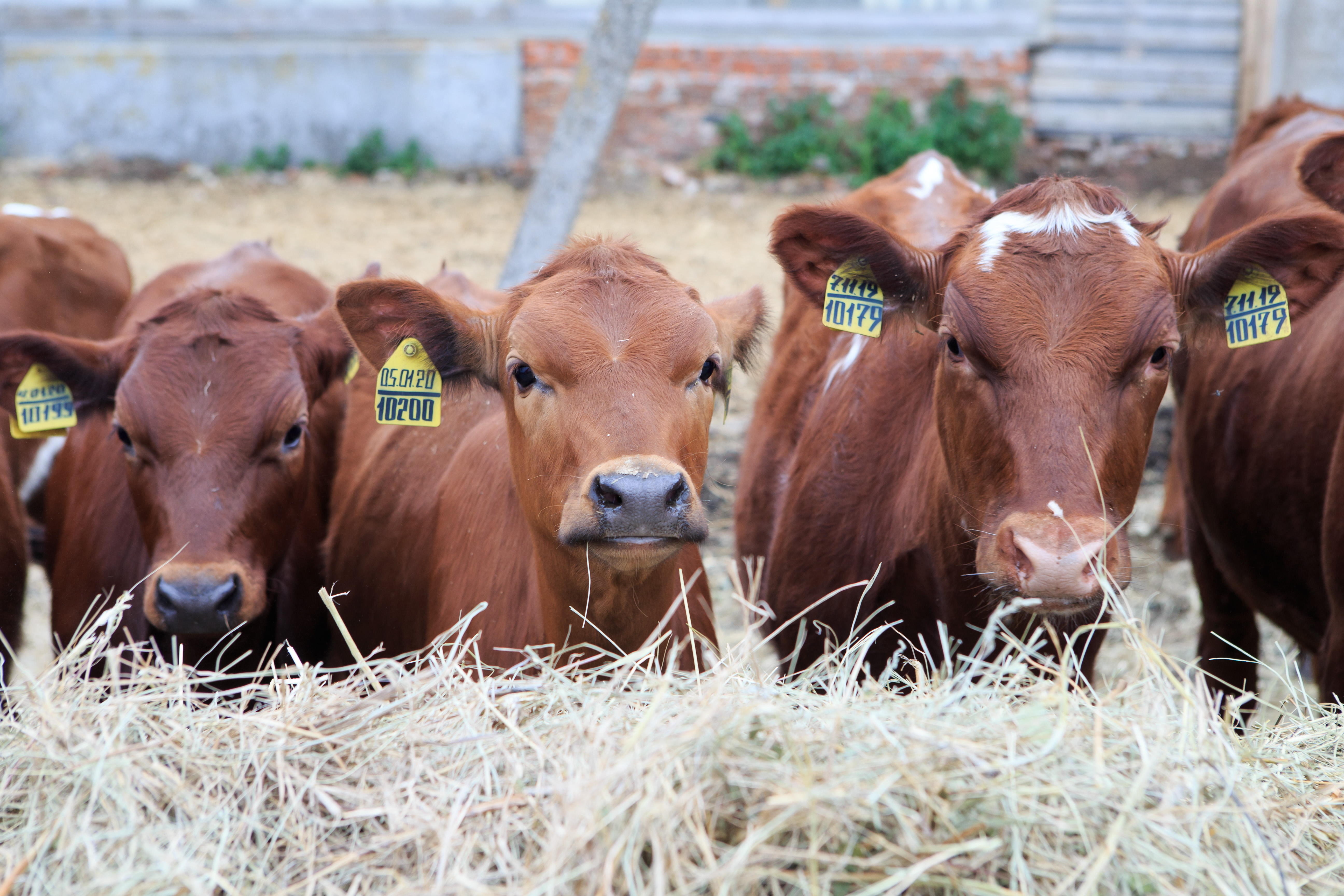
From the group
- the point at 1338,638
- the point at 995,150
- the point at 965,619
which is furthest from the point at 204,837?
the point at 995,150

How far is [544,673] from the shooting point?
281 cm

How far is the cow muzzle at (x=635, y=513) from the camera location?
2803mm

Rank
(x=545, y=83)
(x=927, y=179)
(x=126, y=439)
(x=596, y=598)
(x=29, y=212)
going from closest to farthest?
(x=596, y=598), (x=126, y=439), (x=927, y=179), (x=29, y=212), (x=545, y=83)

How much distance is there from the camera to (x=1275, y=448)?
4617 millimetres

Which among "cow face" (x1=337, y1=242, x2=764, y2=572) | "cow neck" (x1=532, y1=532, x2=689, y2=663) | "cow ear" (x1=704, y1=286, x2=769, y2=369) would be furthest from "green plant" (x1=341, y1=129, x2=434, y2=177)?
"cow neck" (x1=532, y1=532, x2=689, y2=663)

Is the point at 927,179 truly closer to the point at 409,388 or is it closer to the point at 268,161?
the point at 409,388

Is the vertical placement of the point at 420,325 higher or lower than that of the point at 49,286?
higher

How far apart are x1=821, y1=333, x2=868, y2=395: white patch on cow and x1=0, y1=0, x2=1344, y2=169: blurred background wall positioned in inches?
360

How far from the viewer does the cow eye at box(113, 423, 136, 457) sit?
152 inches

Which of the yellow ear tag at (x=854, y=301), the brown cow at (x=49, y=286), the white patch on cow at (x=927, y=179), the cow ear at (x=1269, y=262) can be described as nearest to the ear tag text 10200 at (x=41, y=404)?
the brown cow at (x=49, y=286)

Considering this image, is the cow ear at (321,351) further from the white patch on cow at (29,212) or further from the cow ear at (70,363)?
the white patch on cow at (29,212)

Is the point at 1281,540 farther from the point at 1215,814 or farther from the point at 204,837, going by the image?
the point at 204,837

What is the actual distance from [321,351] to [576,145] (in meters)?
3.19

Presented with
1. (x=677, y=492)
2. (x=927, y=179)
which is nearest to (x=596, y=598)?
(x=677, y=492)
